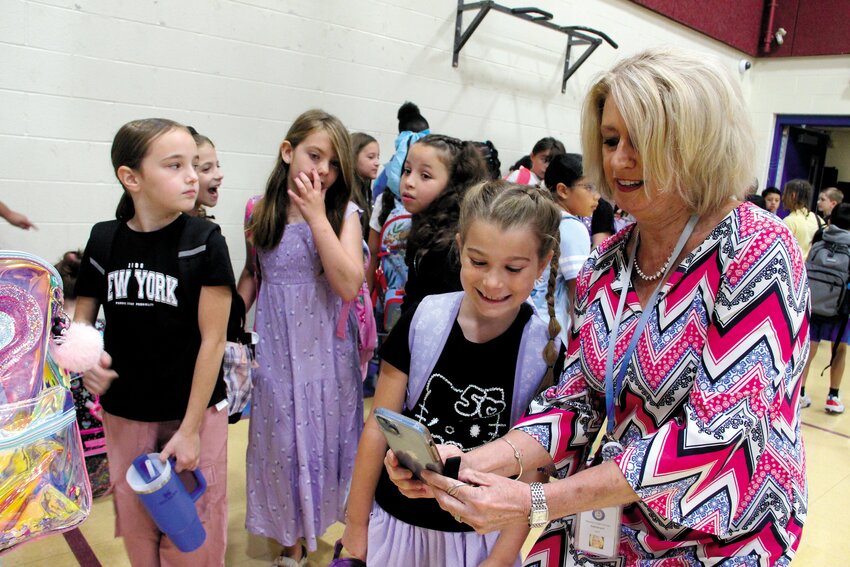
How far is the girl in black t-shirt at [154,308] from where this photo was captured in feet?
5.30

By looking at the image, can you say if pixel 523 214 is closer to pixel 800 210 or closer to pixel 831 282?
pixel 831 282

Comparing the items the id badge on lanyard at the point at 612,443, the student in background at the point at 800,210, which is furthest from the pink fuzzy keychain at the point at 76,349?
the student in background at the point at 800,210

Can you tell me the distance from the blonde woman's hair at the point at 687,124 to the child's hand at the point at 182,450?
135 cm

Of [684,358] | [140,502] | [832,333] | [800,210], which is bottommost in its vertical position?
[140,502]

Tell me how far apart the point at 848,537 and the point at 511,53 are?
4060 mm

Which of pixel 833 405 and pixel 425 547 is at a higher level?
pixel 425 547

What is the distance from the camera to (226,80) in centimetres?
337

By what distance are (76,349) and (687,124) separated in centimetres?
116

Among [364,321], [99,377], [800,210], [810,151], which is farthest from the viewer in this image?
[810,151]

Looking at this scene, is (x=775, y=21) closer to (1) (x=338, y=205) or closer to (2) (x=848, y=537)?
A: (2) (x=848, y=537)

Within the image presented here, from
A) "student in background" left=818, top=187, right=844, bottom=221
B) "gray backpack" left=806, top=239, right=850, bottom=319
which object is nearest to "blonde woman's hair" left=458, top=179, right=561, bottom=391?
"gray backpack" left=806, top=239, right=850, bottom=319

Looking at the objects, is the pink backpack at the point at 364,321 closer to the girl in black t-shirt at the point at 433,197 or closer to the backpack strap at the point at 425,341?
the girl in black t-shirt at the point at 433,197

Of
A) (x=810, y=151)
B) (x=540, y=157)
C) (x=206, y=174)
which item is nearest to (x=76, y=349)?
(x=206, y=174)

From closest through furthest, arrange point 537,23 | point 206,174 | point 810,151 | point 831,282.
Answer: point 206,174 → point 831,282 → point 537,23 → point 810,151
